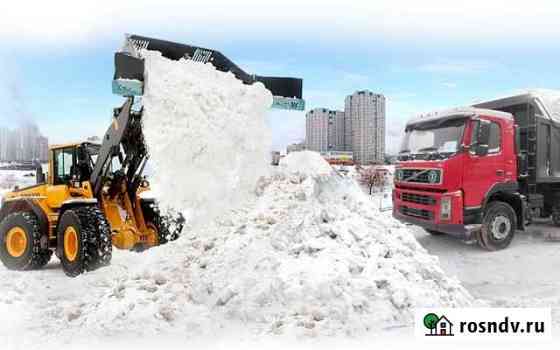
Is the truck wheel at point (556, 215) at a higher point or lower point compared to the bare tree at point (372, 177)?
lower

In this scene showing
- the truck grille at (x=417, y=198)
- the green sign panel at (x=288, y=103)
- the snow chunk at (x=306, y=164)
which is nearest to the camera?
the snow chunk at (x=306, y=164)

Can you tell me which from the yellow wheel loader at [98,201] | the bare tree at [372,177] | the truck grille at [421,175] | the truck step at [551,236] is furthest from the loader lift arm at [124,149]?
the bare tree at [372,177]

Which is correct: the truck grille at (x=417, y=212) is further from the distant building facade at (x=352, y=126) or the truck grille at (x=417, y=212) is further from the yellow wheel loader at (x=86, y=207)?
the yellow wheel loader at (x=86, y=207)

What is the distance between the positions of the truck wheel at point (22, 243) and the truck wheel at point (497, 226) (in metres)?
7.89

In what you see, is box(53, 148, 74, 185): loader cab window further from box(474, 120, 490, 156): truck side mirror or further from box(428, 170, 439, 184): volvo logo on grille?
box(474, 120, 490, 156): truck side mirror

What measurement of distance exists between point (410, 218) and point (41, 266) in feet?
22.5

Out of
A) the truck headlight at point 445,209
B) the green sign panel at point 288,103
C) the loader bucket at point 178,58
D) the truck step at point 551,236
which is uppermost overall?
the loader bucket at point 178,58

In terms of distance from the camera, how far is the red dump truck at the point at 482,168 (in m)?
8.52

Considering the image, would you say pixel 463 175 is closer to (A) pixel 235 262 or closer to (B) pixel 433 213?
(B) pixel 433 213

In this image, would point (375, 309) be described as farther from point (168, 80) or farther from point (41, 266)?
point (41, 266)

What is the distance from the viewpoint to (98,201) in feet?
26.1

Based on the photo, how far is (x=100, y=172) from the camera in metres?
7.73

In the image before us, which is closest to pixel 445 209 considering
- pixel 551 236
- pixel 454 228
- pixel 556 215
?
pixel 454 228

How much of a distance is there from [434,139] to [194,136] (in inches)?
195
